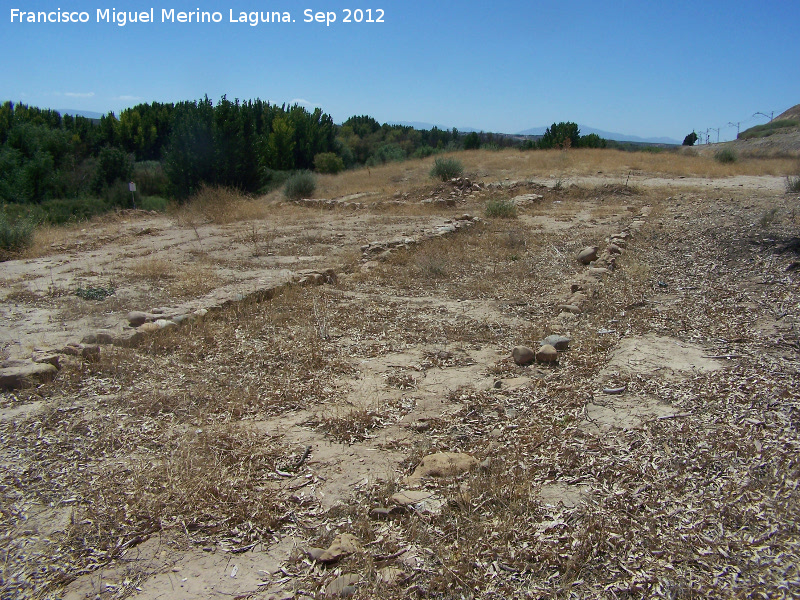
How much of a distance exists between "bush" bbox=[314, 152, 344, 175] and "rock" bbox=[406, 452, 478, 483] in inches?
1270

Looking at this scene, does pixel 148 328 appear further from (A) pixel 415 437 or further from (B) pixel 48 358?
(A) pixel 415 437

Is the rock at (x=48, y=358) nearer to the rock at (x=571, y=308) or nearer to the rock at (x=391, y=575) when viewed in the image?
the rock at (x=391, y=575)

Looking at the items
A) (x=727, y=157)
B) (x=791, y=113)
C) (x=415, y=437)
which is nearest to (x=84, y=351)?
(x=415, y=437)

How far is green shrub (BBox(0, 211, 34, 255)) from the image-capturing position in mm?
9672

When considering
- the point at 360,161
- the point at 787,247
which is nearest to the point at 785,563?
the point at 787,247

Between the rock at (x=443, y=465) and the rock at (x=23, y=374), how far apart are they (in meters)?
2.94

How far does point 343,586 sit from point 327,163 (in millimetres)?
33626

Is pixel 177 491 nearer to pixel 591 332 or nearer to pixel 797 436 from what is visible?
pixel 797 436

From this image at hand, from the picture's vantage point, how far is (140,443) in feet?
11.3

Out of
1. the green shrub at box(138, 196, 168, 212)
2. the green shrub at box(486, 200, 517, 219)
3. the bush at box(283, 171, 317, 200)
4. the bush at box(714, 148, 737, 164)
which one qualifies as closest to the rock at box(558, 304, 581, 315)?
the green shrub at box(486, 200, 517, 219)

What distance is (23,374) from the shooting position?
414cm

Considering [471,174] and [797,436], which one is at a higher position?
[471,174]

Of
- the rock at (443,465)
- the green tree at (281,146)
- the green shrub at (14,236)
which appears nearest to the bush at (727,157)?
the green tree at (281,146)

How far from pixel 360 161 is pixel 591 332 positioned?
41016 mm
